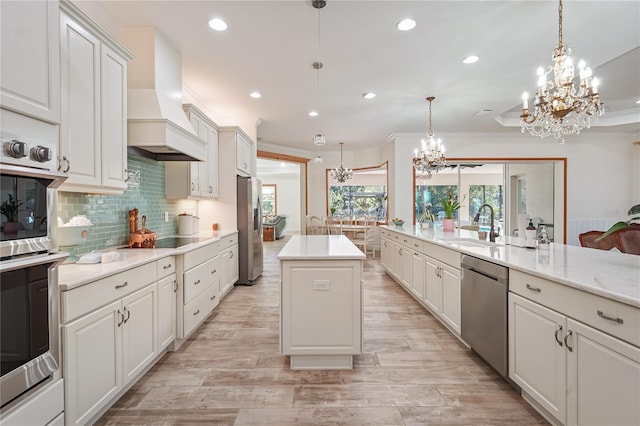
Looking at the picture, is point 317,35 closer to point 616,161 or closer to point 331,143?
point 331,143

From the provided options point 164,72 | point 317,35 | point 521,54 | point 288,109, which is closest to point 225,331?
point 164,72

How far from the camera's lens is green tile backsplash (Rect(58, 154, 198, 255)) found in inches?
86.4

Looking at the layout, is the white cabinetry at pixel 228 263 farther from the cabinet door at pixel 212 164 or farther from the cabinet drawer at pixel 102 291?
the cabinet drawer at pixel 102 291

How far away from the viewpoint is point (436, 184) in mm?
7449

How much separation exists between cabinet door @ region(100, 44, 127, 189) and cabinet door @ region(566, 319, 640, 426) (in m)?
2.91

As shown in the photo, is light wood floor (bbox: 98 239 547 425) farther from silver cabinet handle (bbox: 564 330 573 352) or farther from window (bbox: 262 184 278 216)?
window (bbox: 262 184 278 216)

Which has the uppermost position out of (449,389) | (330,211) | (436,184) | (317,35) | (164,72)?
(317,35)

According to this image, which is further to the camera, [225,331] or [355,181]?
[355,181]

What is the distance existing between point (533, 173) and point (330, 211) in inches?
206

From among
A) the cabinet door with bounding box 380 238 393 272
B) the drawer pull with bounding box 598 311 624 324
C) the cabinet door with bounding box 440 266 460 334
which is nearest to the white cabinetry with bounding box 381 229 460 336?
the cabinet door with bounding box 440 266 460 334

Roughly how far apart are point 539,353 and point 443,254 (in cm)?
135

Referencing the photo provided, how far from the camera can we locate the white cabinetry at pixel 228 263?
12.4 feet

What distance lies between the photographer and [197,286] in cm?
289

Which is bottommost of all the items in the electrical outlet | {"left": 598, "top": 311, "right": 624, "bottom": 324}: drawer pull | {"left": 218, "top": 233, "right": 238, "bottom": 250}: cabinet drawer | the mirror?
the electrical outlet
